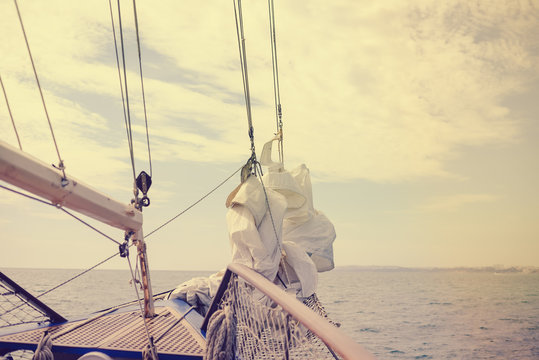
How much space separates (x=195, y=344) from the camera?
13.3 feet

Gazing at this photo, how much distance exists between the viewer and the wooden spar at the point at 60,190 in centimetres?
315

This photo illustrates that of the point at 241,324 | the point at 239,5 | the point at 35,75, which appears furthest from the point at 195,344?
the point at 239,5

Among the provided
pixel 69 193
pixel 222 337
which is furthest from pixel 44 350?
pixel 222 337

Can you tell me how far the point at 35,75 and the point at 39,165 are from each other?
1.25 metres

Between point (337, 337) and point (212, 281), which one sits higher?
point (212, 281)

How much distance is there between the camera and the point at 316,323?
8.54ft

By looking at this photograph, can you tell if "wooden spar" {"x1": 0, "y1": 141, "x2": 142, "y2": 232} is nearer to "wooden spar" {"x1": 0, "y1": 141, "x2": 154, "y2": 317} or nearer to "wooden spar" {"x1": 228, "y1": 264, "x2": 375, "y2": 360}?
"wooden spar" {"x1": 0, "y1": 141, "x2": 154, "y2": 317}

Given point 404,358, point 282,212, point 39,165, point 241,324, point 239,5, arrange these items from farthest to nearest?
point 404,358
point 239,5
point 282,212
point 241,324
point 39,165

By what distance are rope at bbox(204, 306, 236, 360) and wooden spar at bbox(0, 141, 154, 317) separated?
1356 mm

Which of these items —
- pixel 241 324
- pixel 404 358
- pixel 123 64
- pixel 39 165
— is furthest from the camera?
pixel 404 358

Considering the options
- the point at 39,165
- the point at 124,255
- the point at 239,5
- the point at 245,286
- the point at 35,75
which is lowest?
the point at 245,286

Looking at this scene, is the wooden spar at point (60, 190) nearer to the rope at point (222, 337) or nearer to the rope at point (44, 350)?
the rope at point (44, 350)

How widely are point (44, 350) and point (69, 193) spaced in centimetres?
133

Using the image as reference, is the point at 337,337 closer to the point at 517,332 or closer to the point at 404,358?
the point at 404,358
